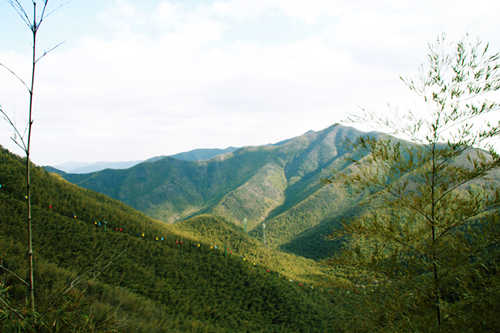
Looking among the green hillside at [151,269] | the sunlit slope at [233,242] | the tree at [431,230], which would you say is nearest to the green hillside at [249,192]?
the sunlit slope at [233,242]

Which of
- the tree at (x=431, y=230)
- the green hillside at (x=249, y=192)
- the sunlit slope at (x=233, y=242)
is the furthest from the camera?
the green hillside at (x=249, y=192)

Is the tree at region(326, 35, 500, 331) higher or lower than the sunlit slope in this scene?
higher

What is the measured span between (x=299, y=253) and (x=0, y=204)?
6398 centimetres

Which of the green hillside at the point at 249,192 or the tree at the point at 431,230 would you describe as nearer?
the tree at the point at 431,230

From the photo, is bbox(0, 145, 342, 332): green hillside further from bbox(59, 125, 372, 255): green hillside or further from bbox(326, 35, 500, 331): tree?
bbox(59, 125, 372, 255): green hillside

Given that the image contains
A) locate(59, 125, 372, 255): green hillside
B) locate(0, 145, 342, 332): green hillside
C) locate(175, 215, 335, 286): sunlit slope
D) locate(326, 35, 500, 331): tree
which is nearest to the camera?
locate(326, 35, 500, 331): tree

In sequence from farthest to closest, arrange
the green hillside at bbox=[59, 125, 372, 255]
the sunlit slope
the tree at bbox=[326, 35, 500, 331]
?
the green hillside at bbox=[59, 125, 372, 255] < the sunlit slope < the tree at bbox=[326, 35, 500, 331]

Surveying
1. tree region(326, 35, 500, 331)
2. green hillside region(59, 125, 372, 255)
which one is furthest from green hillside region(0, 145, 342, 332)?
green hillside region(59, 125, 372, 255)

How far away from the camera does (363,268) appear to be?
495 centimetres

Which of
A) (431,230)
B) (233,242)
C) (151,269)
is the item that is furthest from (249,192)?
(431,230)

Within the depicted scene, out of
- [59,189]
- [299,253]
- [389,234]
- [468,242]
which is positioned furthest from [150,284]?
[299,253]

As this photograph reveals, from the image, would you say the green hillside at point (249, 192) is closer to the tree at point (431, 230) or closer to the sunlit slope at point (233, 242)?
the sunlit slope at point (233, 242)

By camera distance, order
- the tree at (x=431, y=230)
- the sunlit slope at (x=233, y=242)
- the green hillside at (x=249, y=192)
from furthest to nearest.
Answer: the green hillside at (x=249, y=192) < the sunlit slope at (x=233, y=242) < the tree at (x=431, y=230)

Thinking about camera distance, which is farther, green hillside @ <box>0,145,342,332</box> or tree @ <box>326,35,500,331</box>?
green hillside @ <box>0,145,342,332</box>
